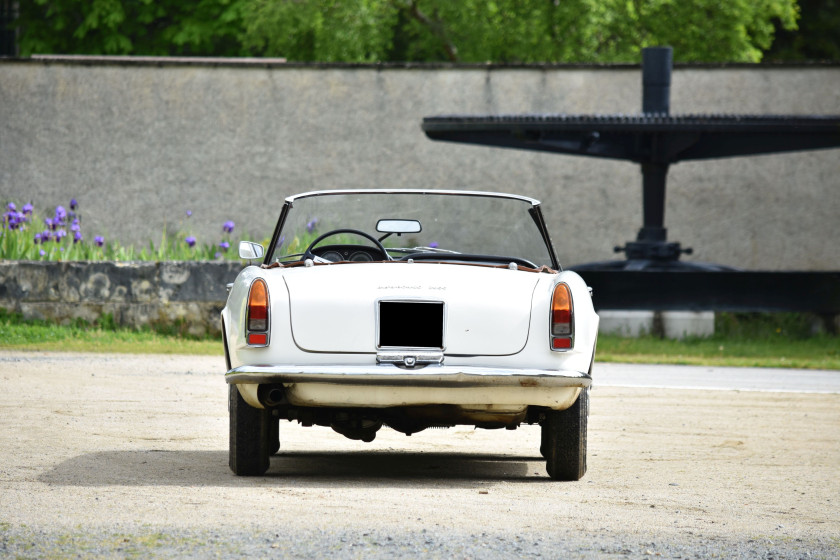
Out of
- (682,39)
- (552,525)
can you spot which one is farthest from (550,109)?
(552,525)

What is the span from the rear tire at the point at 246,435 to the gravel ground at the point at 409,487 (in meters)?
0.11

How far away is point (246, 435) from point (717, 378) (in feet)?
24.5

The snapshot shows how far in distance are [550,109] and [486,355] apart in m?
15.1

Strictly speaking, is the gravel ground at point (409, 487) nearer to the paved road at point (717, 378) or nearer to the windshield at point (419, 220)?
the windshield at point (419, 220)

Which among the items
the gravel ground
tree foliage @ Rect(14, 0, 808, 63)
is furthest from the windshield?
tree foliage @ Rect(14, 0, 808, 63)

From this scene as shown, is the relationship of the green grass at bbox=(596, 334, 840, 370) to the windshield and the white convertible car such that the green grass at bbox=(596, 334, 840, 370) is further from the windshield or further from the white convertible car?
the white convertible car

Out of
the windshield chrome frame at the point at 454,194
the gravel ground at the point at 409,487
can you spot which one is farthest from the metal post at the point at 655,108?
the windshield chrome frame at the point at 454,194

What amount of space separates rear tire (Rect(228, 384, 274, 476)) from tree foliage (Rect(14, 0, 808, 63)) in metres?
27.1

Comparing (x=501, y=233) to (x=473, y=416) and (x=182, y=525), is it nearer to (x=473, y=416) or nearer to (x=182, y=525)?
(x=473, y=416)

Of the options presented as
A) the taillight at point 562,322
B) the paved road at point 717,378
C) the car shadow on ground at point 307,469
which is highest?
the taillight at point 562,322

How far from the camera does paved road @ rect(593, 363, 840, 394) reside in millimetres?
12023

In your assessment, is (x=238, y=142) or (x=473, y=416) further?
(x=238, y=142)

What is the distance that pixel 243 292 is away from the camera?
6.34 meters

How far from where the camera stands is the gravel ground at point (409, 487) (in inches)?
191
